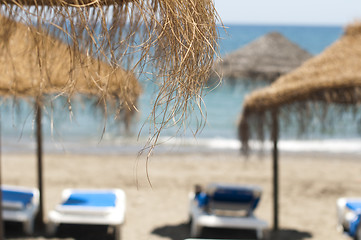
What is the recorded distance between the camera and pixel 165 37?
1705 millimetres

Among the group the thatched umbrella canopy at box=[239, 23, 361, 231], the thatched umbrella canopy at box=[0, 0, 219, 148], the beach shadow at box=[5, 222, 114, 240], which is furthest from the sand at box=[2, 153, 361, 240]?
the thatched umbrella canopy at box=[0, 0, 219, 148]

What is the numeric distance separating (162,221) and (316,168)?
5.96m

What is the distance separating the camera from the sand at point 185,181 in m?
6.19

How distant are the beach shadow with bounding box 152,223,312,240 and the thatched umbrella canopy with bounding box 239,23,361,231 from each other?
0.96ft

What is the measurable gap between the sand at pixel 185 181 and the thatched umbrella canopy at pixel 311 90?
126 cm

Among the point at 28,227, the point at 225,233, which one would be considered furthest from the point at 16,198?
the point at 225,233

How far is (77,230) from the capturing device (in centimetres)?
563

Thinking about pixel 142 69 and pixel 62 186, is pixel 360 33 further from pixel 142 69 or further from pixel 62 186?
pixel 62 186

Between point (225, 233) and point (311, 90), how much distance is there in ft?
7.04

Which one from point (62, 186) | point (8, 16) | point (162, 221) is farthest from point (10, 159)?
point (8, 16)

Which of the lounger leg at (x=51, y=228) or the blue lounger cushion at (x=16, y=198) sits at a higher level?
the blue lounger cushion at (x=16, y=198)

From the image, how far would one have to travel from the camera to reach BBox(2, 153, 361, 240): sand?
6188 mm

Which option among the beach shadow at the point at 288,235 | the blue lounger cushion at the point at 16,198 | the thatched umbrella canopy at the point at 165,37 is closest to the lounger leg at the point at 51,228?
the blue lounger cushion at the point at 16,198

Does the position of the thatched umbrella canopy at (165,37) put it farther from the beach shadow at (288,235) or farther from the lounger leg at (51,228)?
the beach shadow at (288,235)
